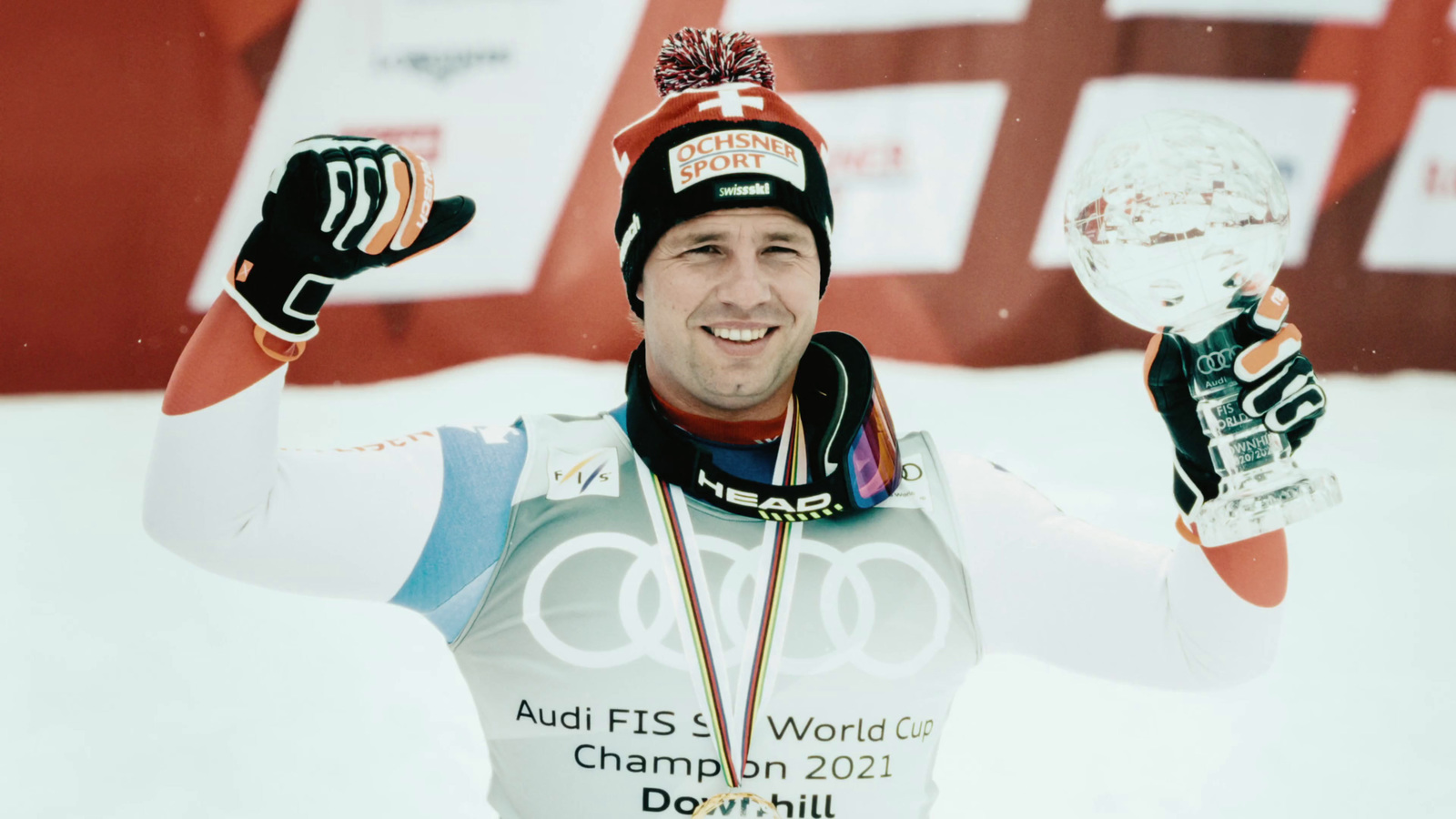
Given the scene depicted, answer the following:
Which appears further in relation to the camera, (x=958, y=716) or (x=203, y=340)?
(x=958, y=716)

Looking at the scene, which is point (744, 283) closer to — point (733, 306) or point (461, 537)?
point (733, 306)

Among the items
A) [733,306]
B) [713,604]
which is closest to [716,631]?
[713,604]

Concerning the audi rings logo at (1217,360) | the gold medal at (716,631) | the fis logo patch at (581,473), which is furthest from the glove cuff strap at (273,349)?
the audi rings logo at (1217,360)

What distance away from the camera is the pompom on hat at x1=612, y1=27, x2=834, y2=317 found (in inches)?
74.6

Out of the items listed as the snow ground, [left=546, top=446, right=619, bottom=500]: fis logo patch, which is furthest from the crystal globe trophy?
the snow ground

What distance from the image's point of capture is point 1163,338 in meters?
1.54

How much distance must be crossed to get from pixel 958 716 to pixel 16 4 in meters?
3.37

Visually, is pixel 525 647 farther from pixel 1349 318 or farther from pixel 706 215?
pixel 1349 318

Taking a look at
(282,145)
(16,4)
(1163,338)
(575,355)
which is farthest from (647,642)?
(16,4)

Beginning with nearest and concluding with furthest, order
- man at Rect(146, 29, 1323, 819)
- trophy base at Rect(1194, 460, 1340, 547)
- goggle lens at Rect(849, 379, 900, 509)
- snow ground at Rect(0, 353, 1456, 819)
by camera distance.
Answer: trophy base at Rect(1194, 460, 1340, 547) → man at Rect(146, 29, 1323, 819) → goggle lens at Rect(849, 379, 900, 509) → snow ground at Rect(0, 353, 1456, 819)

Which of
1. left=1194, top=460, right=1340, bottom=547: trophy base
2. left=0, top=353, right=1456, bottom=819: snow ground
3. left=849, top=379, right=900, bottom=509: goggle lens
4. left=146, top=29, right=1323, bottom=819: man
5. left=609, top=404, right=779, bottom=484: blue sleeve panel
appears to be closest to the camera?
left=1194, top=460, right=1340, bottom=547: trophy base

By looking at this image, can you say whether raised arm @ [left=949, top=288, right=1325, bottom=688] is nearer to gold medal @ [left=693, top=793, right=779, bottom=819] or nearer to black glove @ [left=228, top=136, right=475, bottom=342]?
gold medal @ [left=693, top=793, right=779, bottom=819]

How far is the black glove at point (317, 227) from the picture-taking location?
147 cm

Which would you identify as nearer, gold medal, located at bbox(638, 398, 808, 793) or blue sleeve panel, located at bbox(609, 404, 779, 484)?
gold medal, located at bbox(638, 398, 808, 793)
